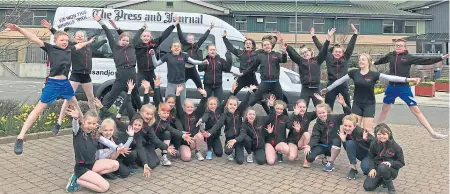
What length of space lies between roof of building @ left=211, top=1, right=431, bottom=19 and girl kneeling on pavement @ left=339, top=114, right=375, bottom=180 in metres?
33.0

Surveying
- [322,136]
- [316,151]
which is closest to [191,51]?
[322,136]

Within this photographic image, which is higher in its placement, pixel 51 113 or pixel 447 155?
pixel 51 113

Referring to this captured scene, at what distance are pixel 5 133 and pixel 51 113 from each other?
3.97ft

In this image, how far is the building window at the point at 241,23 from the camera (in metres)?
38.6

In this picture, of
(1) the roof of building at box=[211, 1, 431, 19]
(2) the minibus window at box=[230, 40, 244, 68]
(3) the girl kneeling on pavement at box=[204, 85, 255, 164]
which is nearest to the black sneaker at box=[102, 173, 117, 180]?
(3) the girl kneeling on pavement at box=[204, 85, 255, 164]

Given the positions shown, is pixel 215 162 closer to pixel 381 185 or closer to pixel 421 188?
pixel 381 185

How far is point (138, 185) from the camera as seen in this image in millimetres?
5426

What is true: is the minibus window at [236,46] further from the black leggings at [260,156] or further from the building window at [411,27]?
the building window at [411,27]

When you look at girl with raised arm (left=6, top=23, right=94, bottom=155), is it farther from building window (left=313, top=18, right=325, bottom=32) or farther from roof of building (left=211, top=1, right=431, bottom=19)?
building window (left=313, top=18, right=325, bottom=32)

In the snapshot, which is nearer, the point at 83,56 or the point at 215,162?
the point at 215,162

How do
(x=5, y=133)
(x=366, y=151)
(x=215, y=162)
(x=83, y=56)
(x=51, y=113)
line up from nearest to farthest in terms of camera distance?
(x=366, y=151), (x=215, y=162), (x=83, y=56), (x=5, y=133), (x=51, y=113)

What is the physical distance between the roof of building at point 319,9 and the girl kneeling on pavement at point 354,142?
108 ft

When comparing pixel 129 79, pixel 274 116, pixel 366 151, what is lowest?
pixel 366 151

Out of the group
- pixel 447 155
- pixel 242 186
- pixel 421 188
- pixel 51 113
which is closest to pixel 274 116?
pixel 242 186
